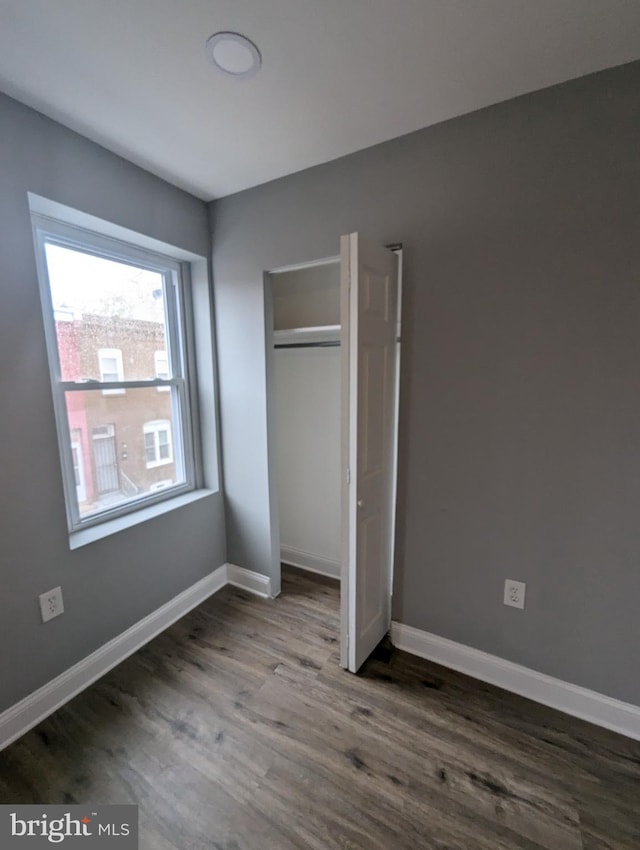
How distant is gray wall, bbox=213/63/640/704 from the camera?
1358mm

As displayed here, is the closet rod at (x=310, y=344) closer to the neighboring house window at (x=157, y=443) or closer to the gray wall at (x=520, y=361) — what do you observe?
the gray wall at (x=520, y=361)

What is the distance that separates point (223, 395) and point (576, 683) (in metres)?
2.39

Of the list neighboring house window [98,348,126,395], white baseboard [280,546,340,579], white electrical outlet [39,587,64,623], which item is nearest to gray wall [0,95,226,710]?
white electrical outlet [39,587,64,623]

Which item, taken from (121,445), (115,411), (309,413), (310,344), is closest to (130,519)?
(121,445)

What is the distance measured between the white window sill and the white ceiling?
6.18 ft

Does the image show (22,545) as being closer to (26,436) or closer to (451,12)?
(26,436)

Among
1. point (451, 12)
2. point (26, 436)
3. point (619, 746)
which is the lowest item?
point (619, 746)

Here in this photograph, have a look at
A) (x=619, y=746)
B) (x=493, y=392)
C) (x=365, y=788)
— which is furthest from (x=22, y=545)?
(x=619, y=746)

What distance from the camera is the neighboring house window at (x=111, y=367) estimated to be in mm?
1940

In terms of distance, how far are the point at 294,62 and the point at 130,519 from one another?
86.1 inches

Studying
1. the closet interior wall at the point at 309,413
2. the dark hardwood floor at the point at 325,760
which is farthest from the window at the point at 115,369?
the dark hardwood floor at the point at 325,760

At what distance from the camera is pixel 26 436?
1499 millimetres

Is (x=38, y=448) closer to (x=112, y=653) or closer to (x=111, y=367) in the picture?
(x=111, y=367)

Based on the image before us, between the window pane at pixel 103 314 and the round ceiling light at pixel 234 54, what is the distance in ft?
3.70
